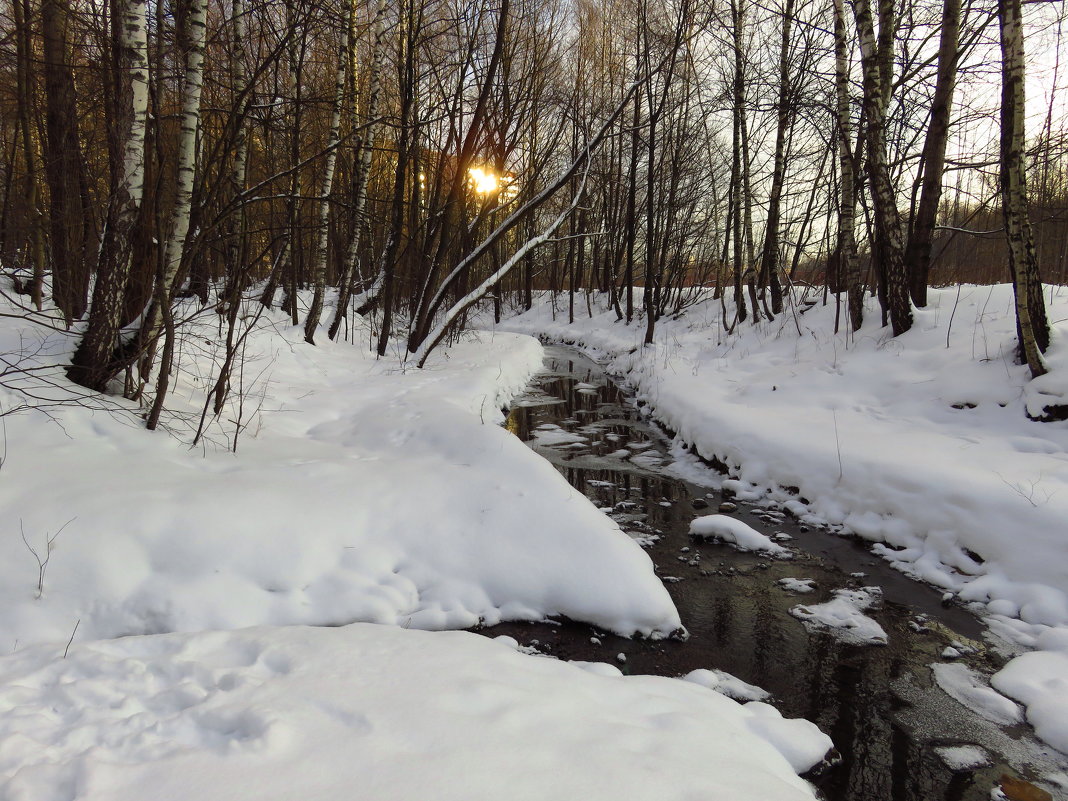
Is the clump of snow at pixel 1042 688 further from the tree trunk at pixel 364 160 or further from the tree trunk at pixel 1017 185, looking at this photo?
the tree trunk at pixel 364 160

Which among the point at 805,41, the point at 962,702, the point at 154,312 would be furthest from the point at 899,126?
the point at 154,312

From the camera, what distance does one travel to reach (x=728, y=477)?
6066 mm

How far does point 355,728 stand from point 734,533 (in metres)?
3.57

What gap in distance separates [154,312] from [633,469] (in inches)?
192

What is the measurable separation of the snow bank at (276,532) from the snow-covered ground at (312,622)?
0.05 ft

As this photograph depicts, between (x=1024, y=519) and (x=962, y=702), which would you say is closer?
(x=962, y=702)

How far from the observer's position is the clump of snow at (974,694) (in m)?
2.67

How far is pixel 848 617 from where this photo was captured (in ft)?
11.5

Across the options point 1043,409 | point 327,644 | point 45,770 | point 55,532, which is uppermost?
point 1043,409

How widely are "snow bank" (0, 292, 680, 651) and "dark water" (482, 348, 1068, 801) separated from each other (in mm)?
328

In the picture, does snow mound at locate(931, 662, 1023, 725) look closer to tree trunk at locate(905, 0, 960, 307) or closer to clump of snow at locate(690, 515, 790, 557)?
clump of snow at locate(690, 515, 790, 557)

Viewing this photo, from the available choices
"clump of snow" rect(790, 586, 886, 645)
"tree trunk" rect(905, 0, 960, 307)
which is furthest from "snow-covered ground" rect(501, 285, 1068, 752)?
"tree trunk" rect(905, 0, 960, 307)

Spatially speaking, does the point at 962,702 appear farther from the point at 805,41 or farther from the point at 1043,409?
the point at 805,41

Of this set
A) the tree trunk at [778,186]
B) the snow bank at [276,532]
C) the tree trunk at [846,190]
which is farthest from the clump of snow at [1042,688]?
the tree trunk at [778,186]
